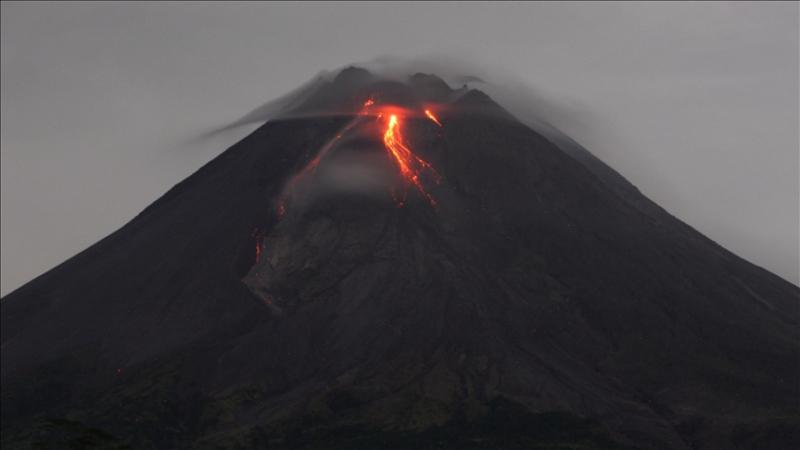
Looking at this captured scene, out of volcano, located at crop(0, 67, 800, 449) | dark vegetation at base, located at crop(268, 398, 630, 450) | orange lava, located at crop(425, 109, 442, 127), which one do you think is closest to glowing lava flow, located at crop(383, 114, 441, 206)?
volcano, located at crop(0, 67, 800, 449)

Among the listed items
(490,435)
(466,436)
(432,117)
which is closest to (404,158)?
(432,117)

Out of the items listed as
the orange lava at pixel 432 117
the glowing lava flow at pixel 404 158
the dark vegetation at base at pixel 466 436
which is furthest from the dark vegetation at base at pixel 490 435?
the orange lava at pixel 432 117

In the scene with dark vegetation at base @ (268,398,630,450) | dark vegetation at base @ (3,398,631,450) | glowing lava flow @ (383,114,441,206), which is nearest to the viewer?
dark vegetation at base @ (268,398,630,450)

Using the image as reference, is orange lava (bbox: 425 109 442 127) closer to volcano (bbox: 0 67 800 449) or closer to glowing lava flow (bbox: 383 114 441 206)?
volcano (bbox: 0 67 800 449)

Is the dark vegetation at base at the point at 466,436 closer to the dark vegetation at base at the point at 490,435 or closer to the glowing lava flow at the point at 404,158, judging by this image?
the dark vegetation at base at the point at 490,435

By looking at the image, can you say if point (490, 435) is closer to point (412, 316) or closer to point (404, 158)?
point (412, 316)

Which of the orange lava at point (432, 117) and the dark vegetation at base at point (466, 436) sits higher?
the orange lava at point (432, 117)

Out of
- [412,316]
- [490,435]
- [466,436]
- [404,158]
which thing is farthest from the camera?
[404,158]
